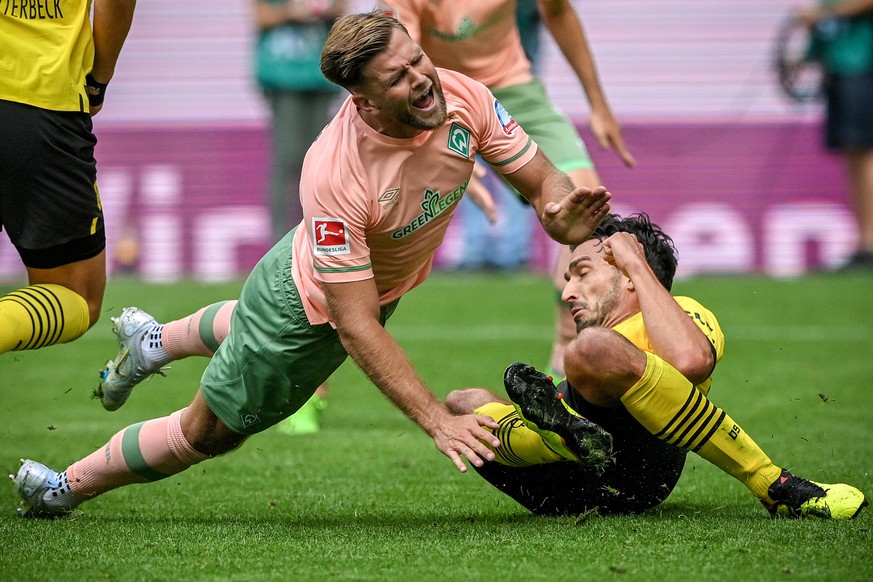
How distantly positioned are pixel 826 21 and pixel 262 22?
17.2 ft

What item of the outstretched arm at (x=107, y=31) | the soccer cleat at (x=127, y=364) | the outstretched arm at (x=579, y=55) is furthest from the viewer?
the outstretched arm at (x=579, y=55)

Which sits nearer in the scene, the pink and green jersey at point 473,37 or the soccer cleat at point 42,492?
the soccer cleat at point 42,492

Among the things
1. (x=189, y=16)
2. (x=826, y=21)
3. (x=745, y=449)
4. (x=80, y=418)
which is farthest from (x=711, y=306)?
(x=189, y=16)

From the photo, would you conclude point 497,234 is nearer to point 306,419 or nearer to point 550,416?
point 306,419

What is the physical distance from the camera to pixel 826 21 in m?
11.9

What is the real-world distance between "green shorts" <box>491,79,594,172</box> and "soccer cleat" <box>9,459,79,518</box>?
8.41ft

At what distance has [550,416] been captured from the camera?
3.59 meters

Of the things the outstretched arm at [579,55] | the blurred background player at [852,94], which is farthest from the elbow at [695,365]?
the blurred background player at [852,94]

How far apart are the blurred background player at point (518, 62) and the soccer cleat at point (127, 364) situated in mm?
1833

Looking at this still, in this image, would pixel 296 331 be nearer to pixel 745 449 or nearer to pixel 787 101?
pixel 745 449

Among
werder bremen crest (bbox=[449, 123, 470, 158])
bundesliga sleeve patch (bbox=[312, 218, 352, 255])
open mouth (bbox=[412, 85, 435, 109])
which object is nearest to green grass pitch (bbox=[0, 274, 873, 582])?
bundesliga sleeve patch (bbox=[312, 218, 352, 255])

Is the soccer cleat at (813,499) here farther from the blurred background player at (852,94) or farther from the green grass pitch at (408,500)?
the blurred background player at (852,94)

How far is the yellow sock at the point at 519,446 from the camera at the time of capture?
3.84 metres

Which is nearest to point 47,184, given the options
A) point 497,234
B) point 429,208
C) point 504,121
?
point 429,208
